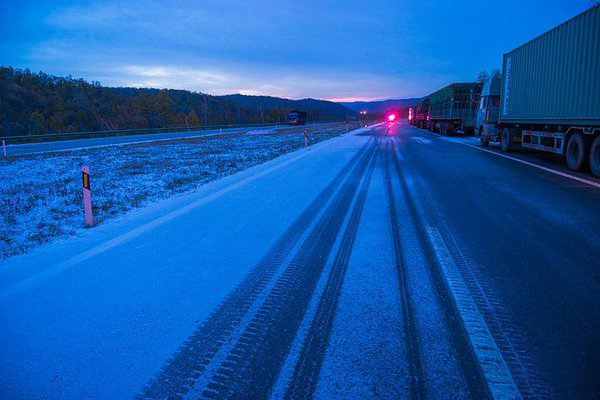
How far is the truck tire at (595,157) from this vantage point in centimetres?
1147

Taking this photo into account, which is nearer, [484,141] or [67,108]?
[484,141]

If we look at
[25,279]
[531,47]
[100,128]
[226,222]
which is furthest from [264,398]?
[100,128]

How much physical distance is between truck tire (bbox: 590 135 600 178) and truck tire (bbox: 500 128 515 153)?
7340 mm

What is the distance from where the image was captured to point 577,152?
12688mm

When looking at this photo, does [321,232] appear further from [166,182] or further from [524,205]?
[166,182]

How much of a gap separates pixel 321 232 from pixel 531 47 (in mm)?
15151

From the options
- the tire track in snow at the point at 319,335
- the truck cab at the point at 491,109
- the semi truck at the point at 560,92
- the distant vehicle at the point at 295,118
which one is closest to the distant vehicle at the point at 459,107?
the truck cab at the point at 491,109

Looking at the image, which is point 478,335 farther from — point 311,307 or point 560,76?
point 560,76

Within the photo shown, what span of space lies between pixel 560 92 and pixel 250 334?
569 inches

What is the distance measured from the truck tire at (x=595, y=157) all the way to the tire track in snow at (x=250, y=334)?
10.3 m

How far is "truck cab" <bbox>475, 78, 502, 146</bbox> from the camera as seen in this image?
21.0 m

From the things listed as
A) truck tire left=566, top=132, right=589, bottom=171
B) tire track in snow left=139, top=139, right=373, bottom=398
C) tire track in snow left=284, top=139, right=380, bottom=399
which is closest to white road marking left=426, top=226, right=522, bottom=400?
tire track in snow left=284, top=139, right=380, bottom=399

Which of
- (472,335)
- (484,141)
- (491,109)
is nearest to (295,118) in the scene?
(484,141)

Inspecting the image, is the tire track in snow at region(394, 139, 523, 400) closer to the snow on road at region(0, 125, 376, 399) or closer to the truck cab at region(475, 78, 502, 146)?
the snow on road at region(0, 125, 376, 399)
